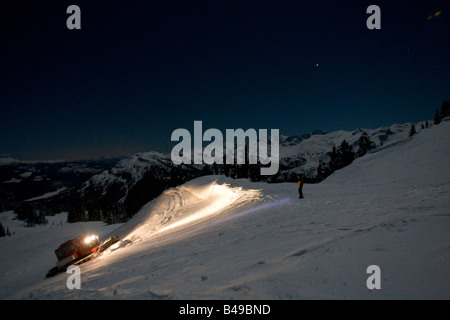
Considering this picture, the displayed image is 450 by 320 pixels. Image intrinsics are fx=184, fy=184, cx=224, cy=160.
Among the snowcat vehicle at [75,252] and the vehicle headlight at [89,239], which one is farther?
the vehicle headlight at [89,239]

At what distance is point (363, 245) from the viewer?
4.71 metres

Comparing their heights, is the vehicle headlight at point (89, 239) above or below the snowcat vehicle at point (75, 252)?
above

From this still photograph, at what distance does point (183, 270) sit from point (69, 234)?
172 feet

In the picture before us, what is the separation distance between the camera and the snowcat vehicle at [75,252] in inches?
679

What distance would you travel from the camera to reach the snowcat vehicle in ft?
56.6

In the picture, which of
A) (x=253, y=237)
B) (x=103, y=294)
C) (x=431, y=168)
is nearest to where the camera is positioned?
(x=103, y=294)

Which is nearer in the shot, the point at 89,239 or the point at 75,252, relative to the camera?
the point at 75,252

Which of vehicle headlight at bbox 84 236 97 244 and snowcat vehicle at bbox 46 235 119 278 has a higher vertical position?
vehicle headlight at bbox 84 236 97 244

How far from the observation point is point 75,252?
1792cm
